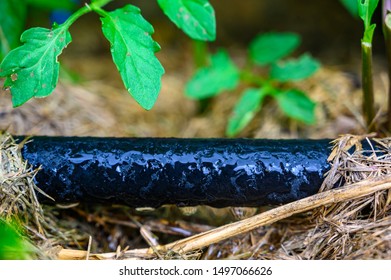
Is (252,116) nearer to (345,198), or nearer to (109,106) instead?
(109,106)

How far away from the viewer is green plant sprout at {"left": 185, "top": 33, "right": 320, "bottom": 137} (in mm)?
1495

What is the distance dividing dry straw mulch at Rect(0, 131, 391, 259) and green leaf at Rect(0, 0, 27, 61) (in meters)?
0.42

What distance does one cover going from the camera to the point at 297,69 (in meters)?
1.51

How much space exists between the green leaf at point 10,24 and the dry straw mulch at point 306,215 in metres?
0.42

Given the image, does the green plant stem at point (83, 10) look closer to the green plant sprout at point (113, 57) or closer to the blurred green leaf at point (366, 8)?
the green plant sprout at point (113, 57)

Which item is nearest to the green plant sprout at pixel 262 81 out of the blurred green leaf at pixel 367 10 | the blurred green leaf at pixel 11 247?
the blurred green leaf at pixel 367 10

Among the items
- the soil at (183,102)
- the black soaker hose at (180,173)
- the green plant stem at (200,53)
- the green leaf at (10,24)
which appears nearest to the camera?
the black soaker hose at (180,173)

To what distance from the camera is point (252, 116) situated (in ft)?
5.54

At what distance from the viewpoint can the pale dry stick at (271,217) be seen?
1044 millimetres

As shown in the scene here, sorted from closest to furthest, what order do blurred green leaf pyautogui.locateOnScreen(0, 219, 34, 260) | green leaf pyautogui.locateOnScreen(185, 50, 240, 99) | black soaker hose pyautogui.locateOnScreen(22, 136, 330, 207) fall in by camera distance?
blurred green leaf pyautogui.locateOnScreen(0, 219, 34, 260) → black soaker hose pyautogui.locateOnScreen(22, 136, 330, 207) → green leaf pyautogui.locateOnScreen(185, 50, 240, 99)

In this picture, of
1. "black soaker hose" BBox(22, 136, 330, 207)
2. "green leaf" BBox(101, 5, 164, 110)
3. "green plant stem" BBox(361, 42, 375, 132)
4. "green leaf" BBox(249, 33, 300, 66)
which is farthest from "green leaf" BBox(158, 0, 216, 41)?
"green leaf" BBox(249, 33, 300, 66)

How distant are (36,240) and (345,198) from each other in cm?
70

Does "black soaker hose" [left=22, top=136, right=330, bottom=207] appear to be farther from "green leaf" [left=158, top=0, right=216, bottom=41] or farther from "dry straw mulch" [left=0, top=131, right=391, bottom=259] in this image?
"green leaf" [left=158, top=0, right=216, bottom=41]

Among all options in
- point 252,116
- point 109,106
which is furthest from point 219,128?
point 109,106
